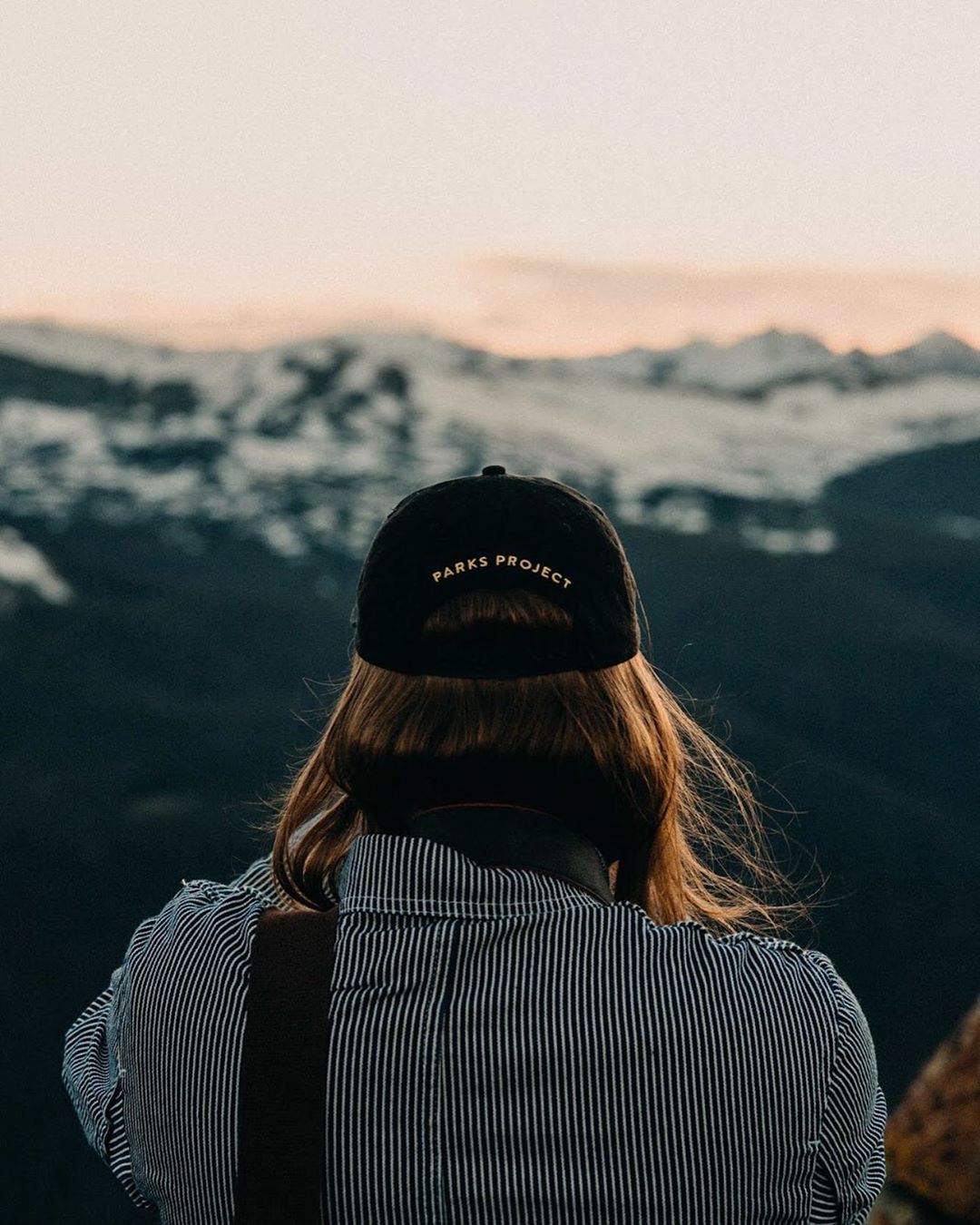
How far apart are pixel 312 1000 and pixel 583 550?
0.47 meters

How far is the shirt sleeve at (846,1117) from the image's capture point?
0.89m

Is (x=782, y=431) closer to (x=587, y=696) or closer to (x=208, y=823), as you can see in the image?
(x=208, y=823)

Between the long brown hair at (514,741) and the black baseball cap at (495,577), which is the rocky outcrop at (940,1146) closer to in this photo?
the long brown hair at (514,741)

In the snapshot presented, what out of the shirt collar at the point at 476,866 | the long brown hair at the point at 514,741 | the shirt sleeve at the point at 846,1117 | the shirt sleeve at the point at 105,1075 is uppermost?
the long brown hair at the point at 514,741

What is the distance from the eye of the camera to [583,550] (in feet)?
3.49

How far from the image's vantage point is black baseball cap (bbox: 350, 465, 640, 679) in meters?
1.00

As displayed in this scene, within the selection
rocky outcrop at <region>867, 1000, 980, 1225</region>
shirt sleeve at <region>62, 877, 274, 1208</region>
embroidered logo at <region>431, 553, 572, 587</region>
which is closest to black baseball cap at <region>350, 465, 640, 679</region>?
embroidered logo at <region>431, 553, 572, 587</region>

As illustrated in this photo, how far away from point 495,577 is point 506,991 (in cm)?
36

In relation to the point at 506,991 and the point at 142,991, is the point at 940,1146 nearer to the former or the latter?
the point at 506,991

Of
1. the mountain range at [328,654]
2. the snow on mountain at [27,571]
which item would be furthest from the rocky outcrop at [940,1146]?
the snow on mountain at [27,571]

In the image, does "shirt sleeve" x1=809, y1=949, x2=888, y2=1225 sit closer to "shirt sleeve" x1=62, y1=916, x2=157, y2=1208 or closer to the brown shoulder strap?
the brown shoulder strap

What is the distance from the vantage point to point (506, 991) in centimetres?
88

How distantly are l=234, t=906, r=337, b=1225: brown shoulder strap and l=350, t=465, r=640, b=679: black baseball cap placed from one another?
0.93ft

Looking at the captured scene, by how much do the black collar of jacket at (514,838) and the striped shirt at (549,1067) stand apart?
0.03 meters
